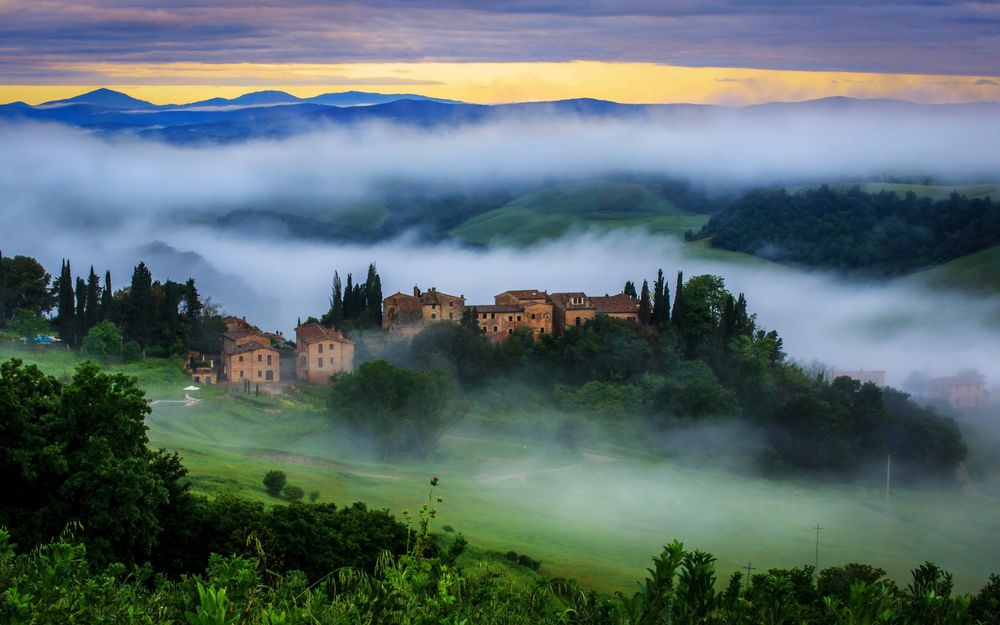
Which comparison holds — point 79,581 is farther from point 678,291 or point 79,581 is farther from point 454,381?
point 678,291

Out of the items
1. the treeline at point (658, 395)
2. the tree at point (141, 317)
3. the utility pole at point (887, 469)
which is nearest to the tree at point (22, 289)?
the tree at point (141, 317)

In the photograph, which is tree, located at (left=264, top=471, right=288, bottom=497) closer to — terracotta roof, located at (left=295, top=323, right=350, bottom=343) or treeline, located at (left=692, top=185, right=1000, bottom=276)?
terracotta roof, located at (left=295, top=323, right=350, bottom=343)

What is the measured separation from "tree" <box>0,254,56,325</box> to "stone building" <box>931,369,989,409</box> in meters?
64.7

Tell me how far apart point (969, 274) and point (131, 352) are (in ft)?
343

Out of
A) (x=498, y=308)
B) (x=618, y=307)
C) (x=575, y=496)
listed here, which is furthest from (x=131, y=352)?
(x=618, y=307)

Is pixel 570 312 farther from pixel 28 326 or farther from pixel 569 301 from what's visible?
pixel 28 326

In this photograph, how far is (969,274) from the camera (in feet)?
474

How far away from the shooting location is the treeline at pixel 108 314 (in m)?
69.1

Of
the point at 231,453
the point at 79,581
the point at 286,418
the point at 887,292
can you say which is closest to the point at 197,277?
the point at 887,292

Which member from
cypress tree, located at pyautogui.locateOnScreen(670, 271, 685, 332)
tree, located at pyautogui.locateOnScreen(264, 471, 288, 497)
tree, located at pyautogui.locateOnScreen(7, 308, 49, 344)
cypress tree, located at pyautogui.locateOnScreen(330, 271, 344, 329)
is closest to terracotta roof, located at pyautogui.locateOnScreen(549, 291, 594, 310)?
cypress tree, located at pyautogui.locateOnScreen(670, 271, 685, 332)

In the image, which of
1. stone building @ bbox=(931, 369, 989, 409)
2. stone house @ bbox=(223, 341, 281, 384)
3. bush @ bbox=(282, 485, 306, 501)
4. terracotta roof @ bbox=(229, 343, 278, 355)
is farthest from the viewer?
stone building @ bbox=(931, 369, 989, 409)

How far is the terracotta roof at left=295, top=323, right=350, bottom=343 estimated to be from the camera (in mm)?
72688

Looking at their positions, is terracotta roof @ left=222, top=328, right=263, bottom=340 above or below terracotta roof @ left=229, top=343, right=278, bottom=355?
above

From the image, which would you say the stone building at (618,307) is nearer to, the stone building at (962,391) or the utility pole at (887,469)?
the utility pole at (887,469)
